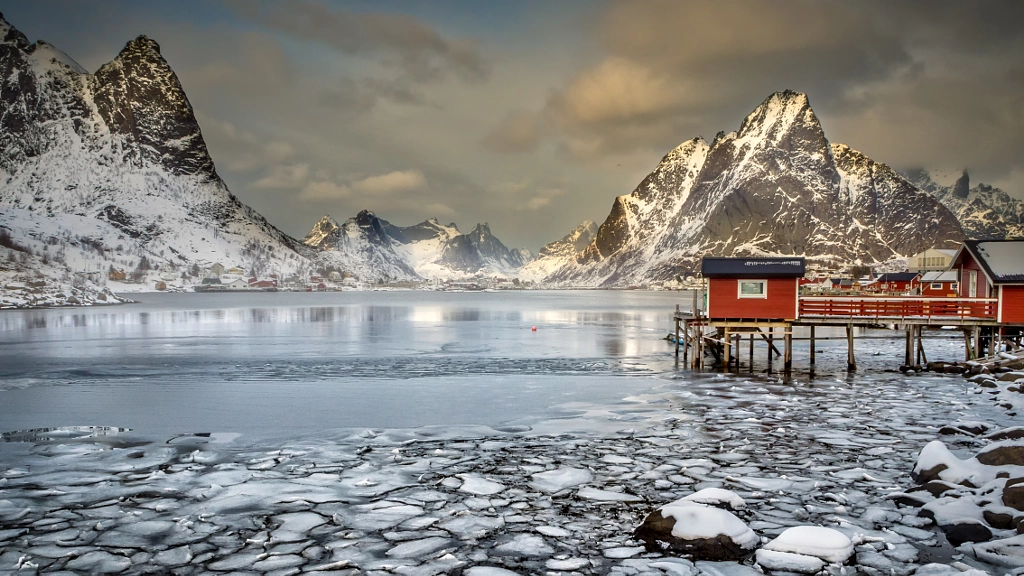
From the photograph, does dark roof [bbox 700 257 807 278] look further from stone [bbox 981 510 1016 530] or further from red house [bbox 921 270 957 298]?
red house [bbox 921 270 957 298]

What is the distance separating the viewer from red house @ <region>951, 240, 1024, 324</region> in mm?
37469

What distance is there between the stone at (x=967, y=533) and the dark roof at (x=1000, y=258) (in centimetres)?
3143

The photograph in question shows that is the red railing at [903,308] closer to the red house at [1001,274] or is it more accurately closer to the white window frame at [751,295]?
the red house at [1001,274]

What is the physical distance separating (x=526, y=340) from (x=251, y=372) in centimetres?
2902

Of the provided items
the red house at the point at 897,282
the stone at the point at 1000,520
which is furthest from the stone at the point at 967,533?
the red house at the point at 897,282

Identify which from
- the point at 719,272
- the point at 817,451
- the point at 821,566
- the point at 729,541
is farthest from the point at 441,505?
the point at 719,272

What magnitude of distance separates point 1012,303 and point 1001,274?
1.67 m

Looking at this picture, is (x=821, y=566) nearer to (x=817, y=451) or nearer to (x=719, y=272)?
(x=817, y=451)

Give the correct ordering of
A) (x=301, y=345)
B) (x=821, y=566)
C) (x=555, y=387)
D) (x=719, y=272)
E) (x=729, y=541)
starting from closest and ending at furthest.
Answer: (x=821, y=566), (x=729, y=541), (x=555, y=387), (x=719, y=272), (x=301, y=345)

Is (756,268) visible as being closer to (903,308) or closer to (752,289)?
(752,289)

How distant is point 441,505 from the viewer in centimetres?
1413

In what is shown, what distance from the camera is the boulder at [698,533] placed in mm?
11492

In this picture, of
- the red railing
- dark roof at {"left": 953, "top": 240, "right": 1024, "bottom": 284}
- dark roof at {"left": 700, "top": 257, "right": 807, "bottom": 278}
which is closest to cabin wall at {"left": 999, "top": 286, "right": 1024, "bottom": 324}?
the red railing

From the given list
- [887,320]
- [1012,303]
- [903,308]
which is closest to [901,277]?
[903,308]
